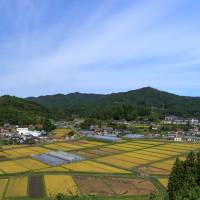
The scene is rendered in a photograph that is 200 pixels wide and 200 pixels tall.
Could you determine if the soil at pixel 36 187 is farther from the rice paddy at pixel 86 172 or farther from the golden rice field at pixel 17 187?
the golden rice field at pixel 17 187

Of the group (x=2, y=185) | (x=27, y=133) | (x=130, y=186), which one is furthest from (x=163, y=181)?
(x=27, y=133)

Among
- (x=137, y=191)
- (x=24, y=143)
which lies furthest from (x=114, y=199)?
(x=24, y=143)

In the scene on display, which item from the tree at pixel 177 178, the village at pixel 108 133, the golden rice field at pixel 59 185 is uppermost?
the village at pixel 108 133

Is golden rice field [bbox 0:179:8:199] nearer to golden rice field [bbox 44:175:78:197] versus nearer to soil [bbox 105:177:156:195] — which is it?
golden rice field [bbox 44:175:78:197]

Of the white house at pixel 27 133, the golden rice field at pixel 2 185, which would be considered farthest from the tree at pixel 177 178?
the white house at pixel 27 133

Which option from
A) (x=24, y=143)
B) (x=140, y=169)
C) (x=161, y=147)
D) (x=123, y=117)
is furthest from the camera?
(x=123, y=117)

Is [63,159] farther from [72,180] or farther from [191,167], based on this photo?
[191,167]

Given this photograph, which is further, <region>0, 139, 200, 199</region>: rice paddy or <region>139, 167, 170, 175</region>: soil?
<region>139, 167, 170, 175</region>: soil

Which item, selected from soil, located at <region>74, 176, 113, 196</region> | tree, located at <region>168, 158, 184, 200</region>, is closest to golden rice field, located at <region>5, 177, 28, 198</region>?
soil, located at <region>74, 176, 113, 196</region>

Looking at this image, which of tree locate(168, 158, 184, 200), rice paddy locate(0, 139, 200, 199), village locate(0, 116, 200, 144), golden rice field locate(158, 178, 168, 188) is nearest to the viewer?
tree locate(168, 158, 184, 200)
